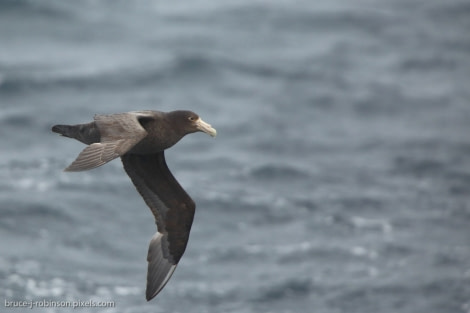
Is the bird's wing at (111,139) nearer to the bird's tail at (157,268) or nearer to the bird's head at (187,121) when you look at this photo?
the bird's head at (187,121)

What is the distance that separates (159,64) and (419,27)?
38.4 feet

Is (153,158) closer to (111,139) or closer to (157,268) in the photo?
(157,268)

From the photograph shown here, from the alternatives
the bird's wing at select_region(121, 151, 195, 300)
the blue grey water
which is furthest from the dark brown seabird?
the blue grey water

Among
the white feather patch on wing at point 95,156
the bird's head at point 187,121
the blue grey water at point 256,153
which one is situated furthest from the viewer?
the blue grey water at point 256,153

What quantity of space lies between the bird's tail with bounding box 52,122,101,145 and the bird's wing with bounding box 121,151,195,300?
102cm

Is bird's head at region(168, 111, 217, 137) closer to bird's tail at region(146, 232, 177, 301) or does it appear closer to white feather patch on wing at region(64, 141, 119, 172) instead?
white feather patch on wing at region(64, 141, 119, 172)

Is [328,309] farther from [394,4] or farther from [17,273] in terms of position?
[394,4]

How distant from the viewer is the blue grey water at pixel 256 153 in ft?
81.1

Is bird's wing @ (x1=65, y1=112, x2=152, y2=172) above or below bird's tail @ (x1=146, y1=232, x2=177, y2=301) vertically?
above

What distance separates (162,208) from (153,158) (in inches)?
29.5

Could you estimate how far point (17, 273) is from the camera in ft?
76.4

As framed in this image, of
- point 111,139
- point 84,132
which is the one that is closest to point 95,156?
point 111,139

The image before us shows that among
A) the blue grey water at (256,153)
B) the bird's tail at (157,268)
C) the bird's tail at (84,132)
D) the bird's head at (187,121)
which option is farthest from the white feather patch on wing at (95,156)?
the blue grey water at (256,153)

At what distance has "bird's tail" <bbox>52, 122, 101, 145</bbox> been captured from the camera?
12.5 m
